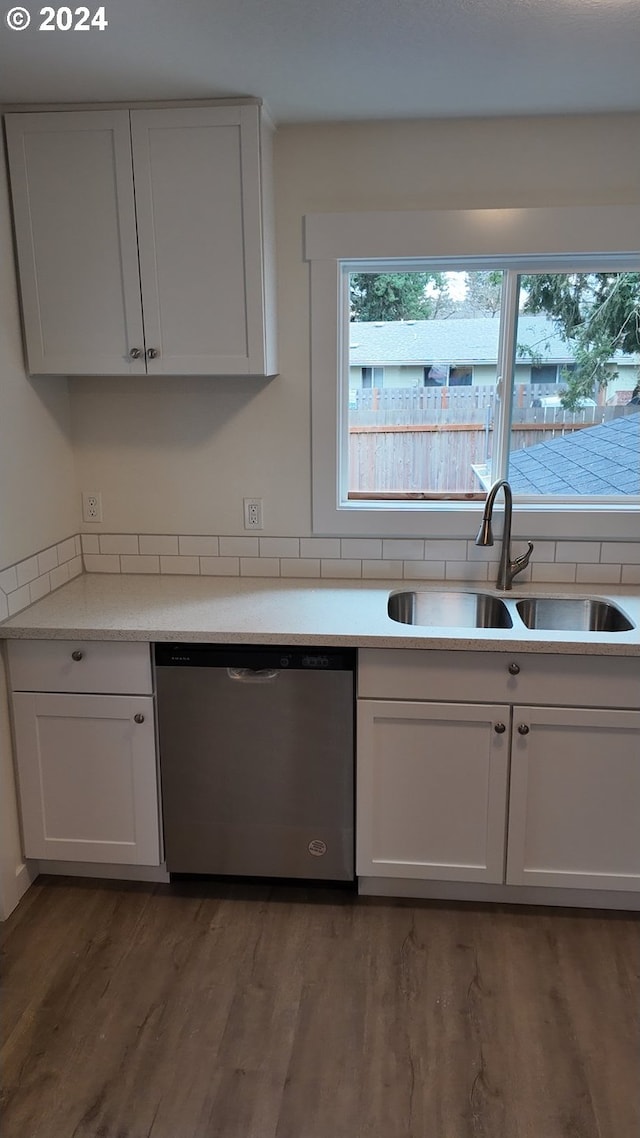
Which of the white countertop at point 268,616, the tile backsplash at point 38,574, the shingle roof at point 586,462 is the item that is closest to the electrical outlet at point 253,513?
the white countertop at point 268,616

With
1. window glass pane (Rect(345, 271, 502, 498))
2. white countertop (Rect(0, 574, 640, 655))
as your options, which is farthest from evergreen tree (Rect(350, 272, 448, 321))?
white countertop (Rect(0, 574, 640, 655))

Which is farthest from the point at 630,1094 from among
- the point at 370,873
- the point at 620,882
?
the point at 370,873

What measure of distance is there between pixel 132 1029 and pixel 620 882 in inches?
55.4

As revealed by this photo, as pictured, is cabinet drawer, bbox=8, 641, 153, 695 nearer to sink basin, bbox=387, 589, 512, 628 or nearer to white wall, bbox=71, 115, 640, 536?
white wall, bbox=71, 115, 640, 536

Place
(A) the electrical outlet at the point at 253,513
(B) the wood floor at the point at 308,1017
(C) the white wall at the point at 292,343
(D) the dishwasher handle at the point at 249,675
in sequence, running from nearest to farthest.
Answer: (B) the wood floor at the point at 308,1017 < (D) the dishwasher handle at the point at 249,675 < (C) the white wall at the point at 292,343 < (A) the electrical outlet at the point at 253,513

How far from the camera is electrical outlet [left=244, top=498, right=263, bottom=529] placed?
284 cm

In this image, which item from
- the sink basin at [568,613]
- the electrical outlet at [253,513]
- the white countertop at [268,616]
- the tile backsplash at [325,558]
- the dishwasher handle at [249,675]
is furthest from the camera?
the electrical outlet at [253,513]

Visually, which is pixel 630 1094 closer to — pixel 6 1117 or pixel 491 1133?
pixel 491 1133

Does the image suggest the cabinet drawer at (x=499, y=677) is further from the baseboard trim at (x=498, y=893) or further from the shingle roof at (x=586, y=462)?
the shingle roof at (x=586, y=462)

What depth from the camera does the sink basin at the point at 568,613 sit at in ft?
8.57

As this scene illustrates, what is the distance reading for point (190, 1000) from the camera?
2088 millimetres

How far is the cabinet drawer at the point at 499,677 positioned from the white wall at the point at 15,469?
112 centimetres

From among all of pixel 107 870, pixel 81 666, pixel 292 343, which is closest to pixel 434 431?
pixel 292 343

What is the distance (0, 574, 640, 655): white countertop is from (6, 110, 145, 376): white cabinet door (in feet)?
2.40
